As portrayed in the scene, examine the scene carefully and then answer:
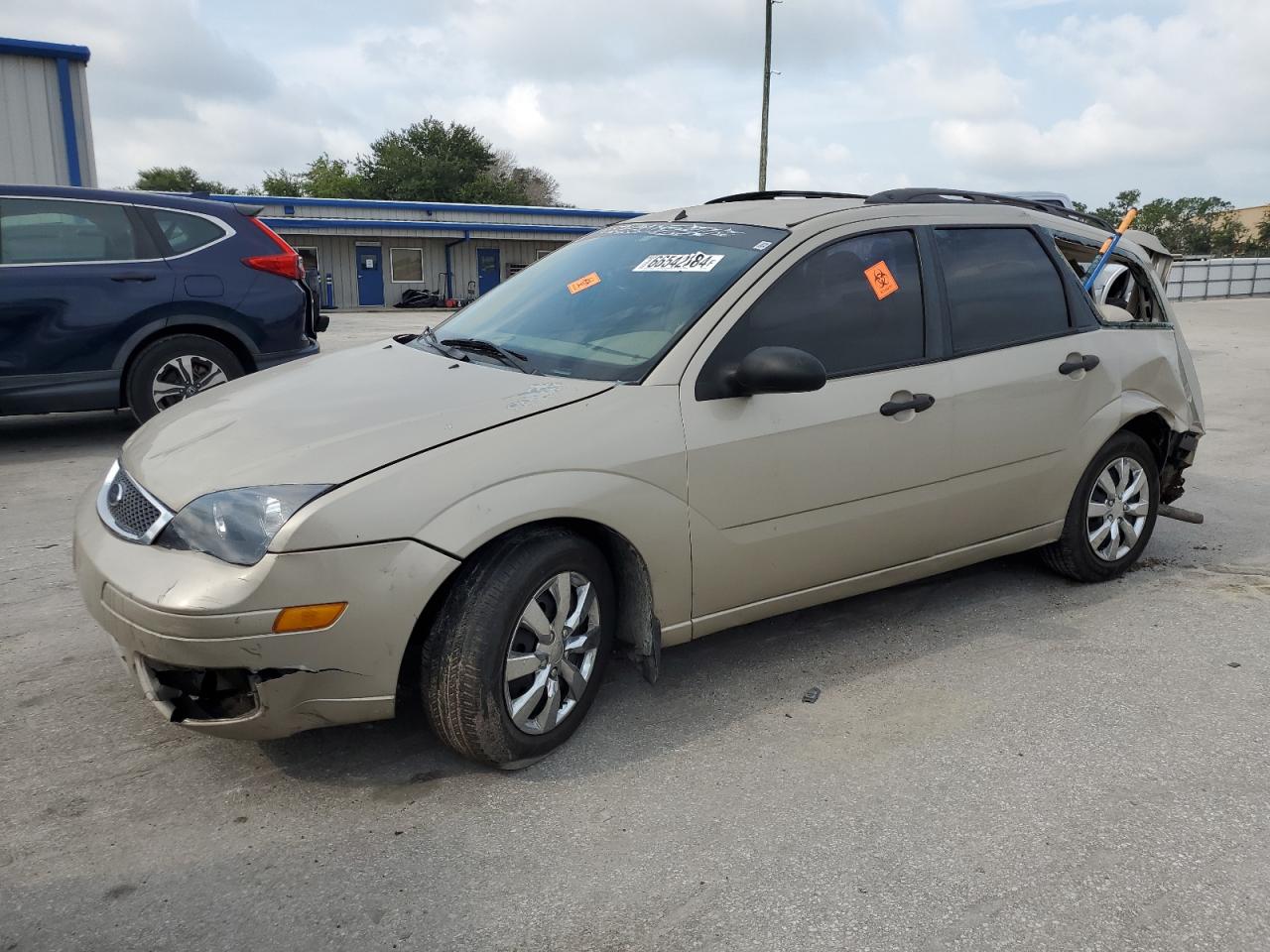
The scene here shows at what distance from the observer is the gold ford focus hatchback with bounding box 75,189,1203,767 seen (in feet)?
8.73

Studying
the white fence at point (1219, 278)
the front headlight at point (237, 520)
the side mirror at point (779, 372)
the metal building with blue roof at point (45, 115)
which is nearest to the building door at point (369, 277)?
the metal building with blue roof at point (45, 115)

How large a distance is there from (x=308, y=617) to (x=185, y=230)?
5569 millimetres

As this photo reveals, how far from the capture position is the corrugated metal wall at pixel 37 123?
11.9 meters

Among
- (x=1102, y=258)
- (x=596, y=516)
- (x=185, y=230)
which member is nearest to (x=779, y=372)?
(x=596, y=516)

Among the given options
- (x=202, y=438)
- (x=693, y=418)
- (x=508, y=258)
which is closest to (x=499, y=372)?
(x=693, y=418)

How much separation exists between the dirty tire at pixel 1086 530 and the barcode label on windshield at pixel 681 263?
6.66 feet

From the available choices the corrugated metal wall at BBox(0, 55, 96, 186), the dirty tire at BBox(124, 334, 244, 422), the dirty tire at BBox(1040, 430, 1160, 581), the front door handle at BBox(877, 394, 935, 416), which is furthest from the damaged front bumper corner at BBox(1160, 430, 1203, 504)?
the corrugated metal wall at BBox(0, 55, 96, 186)

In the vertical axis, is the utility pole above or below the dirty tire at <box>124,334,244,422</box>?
above

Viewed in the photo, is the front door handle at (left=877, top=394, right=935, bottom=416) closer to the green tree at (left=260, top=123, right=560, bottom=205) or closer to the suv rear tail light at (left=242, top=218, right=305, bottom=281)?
the suv rear tail light at (left=242, top=218, right=305, bottom=281)

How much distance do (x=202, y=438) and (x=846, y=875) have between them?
2227 mm

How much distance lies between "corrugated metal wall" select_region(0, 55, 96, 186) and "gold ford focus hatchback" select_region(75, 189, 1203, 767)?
10745 millimetres

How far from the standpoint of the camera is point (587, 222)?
124 ft

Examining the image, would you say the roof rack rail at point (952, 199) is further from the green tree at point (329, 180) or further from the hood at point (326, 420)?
the green tree at point (329, 180)

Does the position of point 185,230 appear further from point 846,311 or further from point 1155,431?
point 1155,431
